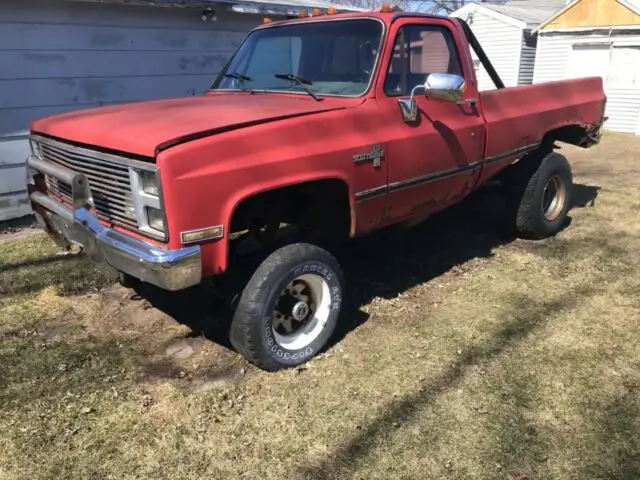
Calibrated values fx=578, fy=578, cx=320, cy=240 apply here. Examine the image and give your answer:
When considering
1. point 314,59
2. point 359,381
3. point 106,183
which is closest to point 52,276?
point 106,183

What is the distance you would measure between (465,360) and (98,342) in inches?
95.9

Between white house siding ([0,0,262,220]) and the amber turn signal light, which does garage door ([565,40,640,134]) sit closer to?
white house siding ([0,0,262,220])

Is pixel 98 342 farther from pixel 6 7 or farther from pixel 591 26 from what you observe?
pixel 591 26

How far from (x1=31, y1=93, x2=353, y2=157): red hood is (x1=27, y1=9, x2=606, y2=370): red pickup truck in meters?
0.01

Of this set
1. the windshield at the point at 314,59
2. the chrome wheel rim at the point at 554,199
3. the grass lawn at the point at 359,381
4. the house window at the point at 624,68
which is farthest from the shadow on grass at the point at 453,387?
the house window at the point at 624,68

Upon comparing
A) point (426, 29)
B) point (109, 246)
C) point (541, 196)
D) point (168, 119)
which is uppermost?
point (426, 29)

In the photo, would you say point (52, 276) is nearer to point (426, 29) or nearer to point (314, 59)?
point (314, 59)

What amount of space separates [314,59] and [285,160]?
1284 mm

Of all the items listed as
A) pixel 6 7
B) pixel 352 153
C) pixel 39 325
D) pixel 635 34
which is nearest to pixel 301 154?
pixel 352 153

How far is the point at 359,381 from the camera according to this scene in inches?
136

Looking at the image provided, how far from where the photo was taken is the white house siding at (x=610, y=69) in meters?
14.3

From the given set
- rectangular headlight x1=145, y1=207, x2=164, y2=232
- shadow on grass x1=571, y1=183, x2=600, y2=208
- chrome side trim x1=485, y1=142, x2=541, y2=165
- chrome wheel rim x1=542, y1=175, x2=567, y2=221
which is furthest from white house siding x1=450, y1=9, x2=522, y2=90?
rectangular headlight x1=145, y1=207, x2=164, y2=232

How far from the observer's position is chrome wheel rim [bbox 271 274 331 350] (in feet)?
11.9

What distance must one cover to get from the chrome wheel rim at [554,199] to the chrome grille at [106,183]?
4.32 m
